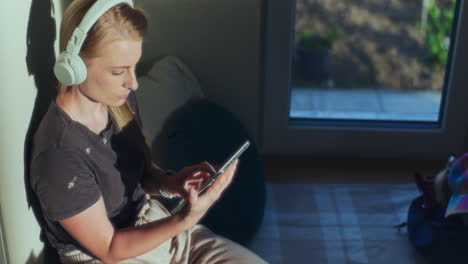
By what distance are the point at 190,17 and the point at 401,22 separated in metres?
0.76

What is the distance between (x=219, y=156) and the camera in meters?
1.86

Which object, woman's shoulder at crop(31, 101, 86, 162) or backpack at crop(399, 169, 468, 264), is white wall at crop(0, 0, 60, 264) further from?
backpack at crop(399, 169, 468, 264)

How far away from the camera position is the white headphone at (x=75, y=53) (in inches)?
40.9

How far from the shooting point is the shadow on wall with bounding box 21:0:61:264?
113cm

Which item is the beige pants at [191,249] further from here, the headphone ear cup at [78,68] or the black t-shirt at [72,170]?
the headphone ear cup at [78,68]

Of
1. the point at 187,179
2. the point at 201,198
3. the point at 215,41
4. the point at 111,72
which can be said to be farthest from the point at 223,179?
→ the point at 215,41

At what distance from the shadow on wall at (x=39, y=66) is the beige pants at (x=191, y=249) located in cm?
22

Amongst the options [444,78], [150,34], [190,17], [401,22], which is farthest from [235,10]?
[444,78]

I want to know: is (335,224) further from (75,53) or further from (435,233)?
(75,53)

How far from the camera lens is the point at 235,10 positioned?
200 cm

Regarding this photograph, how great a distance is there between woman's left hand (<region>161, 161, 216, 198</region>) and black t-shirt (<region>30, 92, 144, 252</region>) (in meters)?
0.12

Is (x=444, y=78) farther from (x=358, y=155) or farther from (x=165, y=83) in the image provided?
(x=165, y=83)

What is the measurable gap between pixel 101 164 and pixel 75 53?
243 mm

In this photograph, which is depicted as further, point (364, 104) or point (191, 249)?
point (364, 104)
